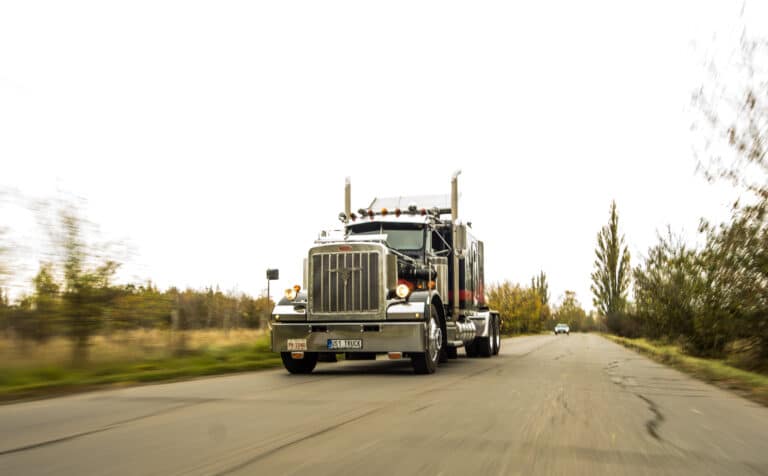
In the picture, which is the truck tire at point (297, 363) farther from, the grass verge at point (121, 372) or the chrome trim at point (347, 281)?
the grass verge at point (121, 372)

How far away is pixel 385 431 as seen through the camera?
6.00 m

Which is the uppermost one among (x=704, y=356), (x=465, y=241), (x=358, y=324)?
(x=465, y=241)

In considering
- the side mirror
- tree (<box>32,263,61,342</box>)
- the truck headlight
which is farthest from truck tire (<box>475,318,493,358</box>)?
tree (<box>32,263,61,342</box>)

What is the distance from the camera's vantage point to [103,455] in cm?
491

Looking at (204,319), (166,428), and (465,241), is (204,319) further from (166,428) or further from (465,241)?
(166,428)

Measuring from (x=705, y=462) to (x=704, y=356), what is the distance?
57.7 feet

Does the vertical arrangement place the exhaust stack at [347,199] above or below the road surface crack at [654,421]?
above

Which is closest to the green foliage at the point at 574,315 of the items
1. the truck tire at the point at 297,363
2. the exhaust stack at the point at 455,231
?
the exhaust stack at the point at 455,231

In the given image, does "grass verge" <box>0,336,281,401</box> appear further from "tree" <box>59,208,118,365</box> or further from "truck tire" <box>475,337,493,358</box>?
"truck tire" <box>475,337,493,358</box>

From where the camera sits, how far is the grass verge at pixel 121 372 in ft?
31.2

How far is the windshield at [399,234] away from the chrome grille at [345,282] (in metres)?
1.81

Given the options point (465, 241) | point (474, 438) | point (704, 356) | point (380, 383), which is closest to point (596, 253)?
point (704, 356)

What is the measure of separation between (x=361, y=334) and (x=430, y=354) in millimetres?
A: 1379

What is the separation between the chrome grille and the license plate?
562 mm
